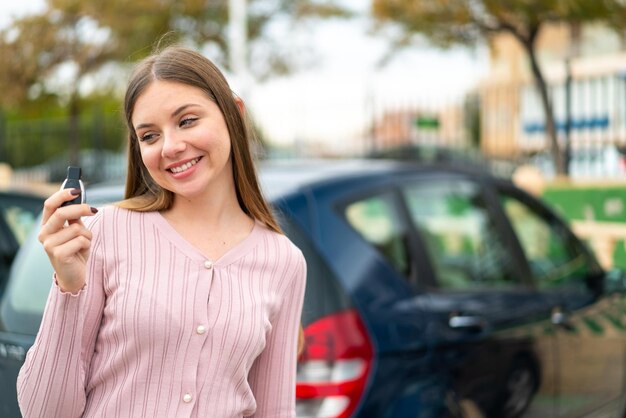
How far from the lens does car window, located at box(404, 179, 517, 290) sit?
4340mm

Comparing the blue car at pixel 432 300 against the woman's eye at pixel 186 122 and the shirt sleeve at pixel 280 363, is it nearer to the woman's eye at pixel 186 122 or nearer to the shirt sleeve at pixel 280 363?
the shirt sleeve at pixel 280 363

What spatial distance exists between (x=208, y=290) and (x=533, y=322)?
2667mm

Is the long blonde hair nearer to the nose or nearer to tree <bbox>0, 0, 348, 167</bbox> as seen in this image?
the nose

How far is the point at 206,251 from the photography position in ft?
6.77

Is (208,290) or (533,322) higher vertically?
(208,290)

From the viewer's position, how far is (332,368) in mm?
3332

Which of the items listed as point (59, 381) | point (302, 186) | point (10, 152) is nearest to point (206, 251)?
point (59, 381)

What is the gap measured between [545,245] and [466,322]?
129 cm

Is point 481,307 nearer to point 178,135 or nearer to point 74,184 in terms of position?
point 178,135

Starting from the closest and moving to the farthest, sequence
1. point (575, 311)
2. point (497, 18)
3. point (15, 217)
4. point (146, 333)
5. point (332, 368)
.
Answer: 1. point (146, 333)
2. point (332, 368)
3. point (575, 311)
4. point (15, 217)
5. point (497, 18)

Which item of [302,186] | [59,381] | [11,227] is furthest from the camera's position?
[11,227]

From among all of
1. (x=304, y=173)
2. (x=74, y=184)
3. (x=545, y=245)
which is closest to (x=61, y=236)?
(x=74, y=184)

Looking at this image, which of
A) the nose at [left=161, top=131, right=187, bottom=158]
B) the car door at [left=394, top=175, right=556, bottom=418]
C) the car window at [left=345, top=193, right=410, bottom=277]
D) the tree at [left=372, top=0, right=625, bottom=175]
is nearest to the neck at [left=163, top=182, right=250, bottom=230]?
the nose at [left=161, top=131, right=187, bottom=158]

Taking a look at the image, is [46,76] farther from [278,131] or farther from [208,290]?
[208,290]
